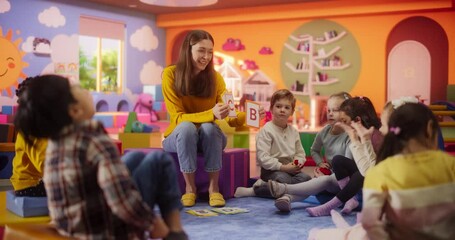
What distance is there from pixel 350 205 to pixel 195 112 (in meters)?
1.16

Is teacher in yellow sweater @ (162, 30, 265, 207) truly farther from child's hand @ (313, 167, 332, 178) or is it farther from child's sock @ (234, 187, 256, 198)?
child's hand @ (313, 167, 332, 178)

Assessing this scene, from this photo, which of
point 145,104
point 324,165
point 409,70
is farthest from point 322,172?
point 145,104

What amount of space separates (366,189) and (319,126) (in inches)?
269

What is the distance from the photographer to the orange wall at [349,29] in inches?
315

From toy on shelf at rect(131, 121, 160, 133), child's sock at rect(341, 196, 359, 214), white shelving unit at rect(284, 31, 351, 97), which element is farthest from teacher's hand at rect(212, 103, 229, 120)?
white shelving unit at rect(284, 31, 351, 97)

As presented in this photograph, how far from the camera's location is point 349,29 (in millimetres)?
8555

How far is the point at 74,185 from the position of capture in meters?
1.41

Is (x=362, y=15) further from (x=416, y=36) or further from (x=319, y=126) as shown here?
(x=319, y=126)

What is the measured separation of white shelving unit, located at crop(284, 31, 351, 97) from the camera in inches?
342

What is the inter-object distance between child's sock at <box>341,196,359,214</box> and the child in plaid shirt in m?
1.80

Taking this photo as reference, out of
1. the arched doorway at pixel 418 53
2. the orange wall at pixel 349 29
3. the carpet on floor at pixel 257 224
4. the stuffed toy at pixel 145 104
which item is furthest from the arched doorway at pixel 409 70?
the carpet on floor at pixel 257 224

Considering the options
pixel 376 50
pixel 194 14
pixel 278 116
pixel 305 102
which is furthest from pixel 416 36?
pixel 278 116

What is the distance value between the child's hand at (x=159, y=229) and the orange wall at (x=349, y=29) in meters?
7.14

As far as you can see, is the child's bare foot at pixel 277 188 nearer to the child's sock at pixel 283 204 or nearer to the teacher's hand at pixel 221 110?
the child's sock at pixel 283 204
